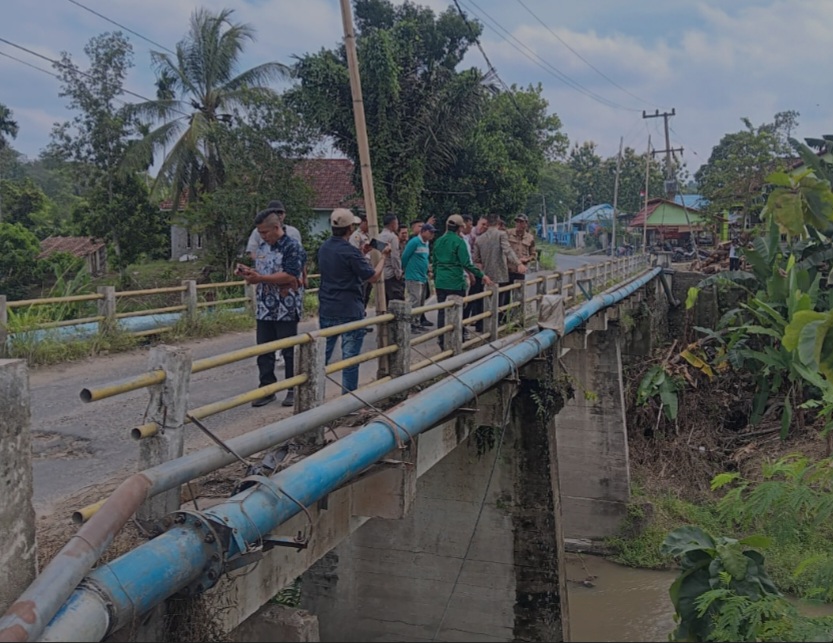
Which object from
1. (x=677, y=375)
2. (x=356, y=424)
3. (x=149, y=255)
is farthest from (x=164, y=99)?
(x=356, y=424)

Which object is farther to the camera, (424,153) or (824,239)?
(424,153)

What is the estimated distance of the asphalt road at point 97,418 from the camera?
187 inches

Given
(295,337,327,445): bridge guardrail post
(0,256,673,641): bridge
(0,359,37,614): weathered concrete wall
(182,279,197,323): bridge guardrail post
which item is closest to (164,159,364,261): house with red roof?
(0,256,673,641): bridge

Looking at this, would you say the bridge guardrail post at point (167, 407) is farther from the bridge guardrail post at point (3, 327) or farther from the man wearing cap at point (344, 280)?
the bridge guardrail post at point (3, 327)

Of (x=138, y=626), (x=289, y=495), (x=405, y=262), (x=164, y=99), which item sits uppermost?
(x=164, y=99)

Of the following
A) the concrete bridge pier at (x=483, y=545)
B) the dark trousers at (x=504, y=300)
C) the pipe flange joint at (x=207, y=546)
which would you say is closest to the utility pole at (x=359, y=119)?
the concrete bridge pier at (x=483, y=545)

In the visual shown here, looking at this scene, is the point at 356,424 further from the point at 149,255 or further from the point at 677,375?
the point at 149,255

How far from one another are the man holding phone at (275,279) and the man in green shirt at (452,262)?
120 inches

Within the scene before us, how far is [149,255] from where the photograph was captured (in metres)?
24.5

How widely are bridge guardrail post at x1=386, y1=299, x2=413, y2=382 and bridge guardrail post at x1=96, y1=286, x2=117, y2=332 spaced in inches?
196

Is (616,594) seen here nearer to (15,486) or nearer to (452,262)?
(452,262)

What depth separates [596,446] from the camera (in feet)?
50.5

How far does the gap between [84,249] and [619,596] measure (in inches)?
916

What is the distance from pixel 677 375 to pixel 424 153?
9.84m
